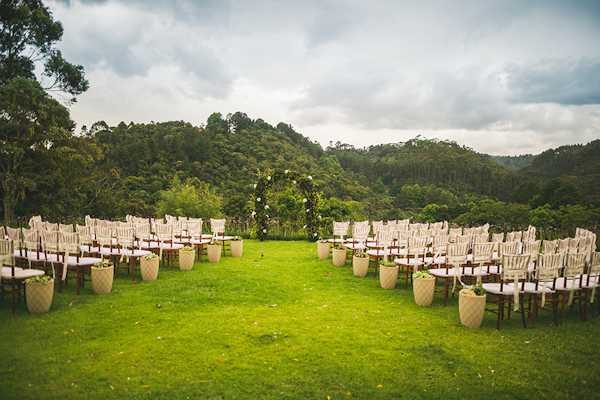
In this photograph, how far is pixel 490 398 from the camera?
3.37 meters

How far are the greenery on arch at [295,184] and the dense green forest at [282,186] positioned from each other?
33.9 inches

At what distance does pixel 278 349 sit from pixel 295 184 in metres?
11.5

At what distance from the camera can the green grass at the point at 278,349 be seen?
346 cm

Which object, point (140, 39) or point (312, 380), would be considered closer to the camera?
point (312, 380)

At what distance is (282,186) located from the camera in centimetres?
1803

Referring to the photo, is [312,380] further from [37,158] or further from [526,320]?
[37,158]

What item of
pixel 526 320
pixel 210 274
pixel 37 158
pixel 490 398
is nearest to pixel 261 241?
pixel 210 274

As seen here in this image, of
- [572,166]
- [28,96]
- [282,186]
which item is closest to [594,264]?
[282,186]

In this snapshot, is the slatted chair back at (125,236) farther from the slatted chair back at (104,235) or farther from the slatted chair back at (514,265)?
the slatted chair back at (514,265)

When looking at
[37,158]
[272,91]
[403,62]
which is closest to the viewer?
[37,158]

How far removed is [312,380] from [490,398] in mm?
1823

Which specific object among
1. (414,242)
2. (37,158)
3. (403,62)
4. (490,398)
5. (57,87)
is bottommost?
(490,398)

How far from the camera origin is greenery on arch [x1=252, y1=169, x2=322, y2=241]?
15.3 meters

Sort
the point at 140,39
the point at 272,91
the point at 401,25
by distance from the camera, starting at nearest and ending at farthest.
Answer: the point at 401,25, the point at 140,39, the point at 272,91
